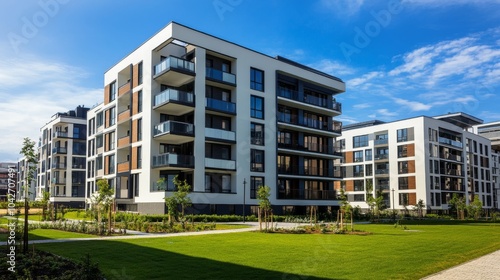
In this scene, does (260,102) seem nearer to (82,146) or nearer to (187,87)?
(187,87)

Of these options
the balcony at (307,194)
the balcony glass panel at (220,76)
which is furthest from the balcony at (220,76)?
the balcony at (307,194)

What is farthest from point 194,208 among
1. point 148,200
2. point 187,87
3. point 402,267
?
point 402,267

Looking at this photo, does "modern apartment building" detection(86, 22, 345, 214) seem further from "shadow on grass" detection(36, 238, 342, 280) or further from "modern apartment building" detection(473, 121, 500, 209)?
"modern apartment building" detection(473, 121, 500, 209)

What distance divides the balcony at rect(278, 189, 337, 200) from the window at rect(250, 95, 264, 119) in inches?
353

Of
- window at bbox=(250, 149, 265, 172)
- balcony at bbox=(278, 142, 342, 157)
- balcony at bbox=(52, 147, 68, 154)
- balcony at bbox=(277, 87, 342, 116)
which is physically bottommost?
window at bbox=(250, 149, 265, 172)

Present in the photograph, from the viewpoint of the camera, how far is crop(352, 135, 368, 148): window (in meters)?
81.8

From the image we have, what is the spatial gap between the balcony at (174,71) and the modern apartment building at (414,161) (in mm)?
37170

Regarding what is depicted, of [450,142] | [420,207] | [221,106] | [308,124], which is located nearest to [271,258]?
[221,106]

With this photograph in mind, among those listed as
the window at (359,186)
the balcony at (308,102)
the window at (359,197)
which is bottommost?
the window at (359,197)

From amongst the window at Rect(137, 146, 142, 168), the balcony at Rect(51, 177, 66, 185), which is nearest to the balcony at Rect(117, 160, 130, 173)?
the window at Rect(137, 146, 142, 168)

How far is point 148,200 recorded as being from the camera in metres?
40.3

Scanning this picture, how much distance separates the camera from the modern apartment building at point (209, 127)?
4041 cm

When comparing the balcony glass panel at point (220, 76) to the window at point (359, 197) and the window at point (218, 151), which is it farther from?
the window at point (359, 197)

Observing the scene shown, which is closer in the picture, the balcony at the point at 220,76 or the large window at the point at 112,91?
the balcony at the point at 220,76
